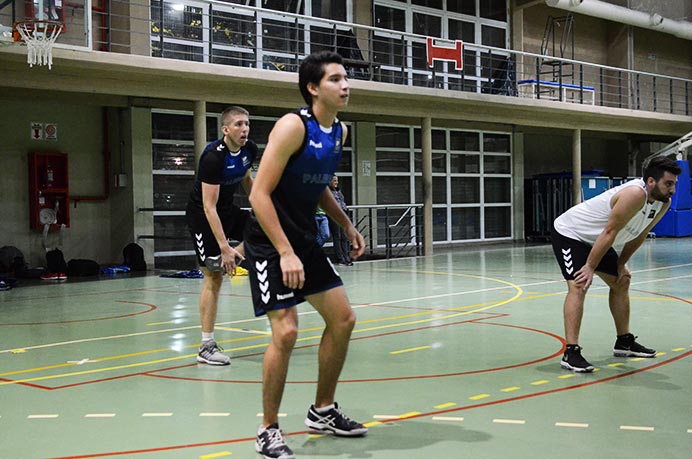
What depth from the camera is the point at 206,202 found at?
21.1 ft

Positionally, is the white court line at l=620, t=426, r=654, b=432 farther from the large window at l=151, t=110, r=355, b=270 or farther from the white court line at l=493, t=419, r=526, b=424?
the large window at l=151, t=110, r=355, b=270

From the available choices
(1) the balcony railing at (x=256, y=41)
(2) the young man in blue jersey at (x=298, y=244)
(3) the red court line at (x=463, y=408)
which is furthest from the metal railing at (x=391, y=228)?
(2) the young man in blue jersey at (x=298, y=244)

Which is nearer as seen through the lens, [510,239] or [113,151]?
[113,151]

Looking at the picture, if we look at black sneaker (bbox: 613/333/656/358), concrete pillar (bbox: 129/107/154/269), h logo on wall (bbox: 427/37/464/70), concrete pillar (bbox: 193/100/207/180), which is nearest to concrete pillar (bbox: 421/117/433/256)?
h logo on wall (bbox: 427/37/464/70)

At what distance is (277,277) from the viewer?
4055 mm

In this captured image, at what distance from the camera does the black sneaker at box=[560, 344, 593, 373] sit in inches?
227

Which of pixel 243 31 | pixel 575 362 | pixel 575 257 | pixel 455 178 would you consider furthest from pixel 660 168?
pixel 455 178

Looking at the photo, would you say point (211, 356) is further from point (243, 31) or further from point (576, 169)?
point (576, 169)

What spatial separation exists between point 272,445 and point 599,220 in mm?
3321

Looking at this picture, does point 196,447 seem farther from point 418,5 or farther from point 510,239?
point 510,239

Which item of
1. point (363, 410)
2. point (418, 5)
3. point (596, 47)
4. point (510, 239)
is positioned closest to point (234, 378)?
point (363, 410)

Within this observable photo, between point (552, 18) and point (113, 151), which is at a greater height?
point (552, 18)

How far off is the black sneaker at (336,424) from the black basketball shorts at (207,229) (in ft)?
8.47

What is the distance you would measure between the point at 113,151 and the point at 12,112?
2.17 metres
